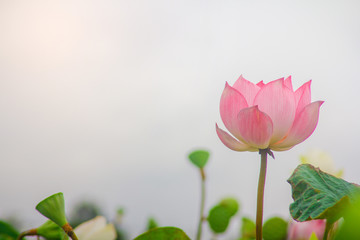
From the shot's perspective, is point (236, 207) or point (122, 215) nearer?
point (236, 207)

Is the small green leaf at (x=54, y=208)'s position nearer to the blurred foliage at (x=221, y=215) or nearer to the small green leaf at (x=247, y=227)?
the blurred foliage at (x=221, y=215)

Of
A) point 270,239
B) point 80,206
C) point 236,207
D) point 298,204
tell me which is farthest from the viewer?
point 80,206

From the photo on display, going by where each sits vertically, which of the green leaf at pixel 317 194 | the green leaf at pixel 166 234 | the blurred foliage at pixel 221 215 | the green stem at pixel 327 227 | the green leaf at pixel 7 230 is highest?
the green leaf at pixel 317 194

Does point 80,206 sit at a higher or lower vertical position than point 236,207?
lower

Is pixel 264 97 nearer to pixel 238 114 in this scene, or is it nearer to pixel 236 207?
pixel 238 114

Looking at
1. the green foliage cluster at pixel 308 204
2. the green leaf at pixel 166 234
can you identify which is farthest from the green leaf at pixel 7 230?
the green leaf at pixel 166 234

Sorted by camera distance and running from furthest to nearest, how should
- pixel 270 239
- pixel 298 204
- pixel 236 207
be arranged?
pixel 236 207 < pixel 270 239 < pixel 298 204

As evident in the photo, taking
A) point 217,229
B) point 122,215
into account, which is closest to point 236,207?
point 217,229
